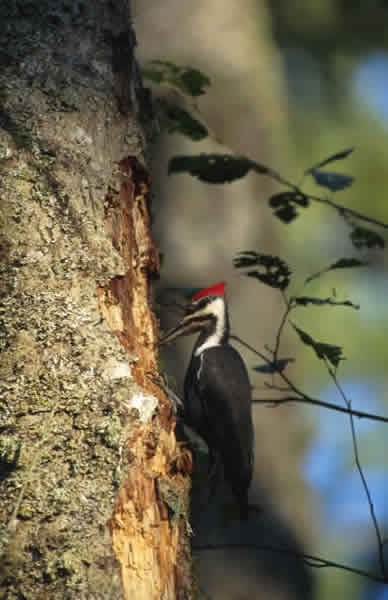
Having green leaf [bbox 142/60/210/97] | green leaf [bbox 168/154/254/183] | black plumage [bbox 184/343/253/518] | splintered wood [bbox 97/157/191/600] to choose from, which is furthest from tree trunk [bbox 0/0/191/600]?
black plumage [bbox 184/343/253/518]

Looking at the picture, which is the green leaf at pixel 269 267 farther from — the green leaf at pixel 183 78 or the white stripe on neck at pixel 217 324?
the white stripe on neck at pixel 217 324

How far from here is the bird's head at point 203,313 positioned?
9.39ft

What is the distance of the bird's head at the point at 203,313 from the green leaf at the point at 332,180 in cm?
97

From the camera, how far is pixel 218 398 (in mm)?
2816

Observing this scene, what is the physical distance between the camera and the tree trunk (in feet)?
4.02

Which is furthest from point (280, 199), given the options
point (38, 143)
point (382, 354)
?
point (382, 354)

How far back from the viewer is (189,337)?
3.07 metres

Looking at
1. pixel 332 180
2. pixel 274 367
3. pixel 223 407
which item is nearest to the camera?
pixel 332 180

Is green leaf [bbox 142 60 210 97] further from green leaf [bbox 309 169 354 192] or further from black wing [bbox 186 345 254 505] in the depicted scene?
black wing [bbox 186 345 254 505]

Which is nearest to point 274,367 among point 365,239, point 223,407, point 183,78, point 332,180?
point 365,239

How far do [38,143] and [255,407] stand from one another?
6.31ft

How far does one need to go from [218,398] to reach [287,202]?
976mm

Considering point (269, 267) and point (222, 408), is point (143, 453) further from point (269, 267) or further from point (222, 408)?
point (222, 408)

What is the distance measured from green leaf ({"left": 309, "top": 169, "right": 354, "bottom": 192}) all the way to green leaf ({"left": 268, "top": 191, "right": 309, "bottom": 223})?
11cm
